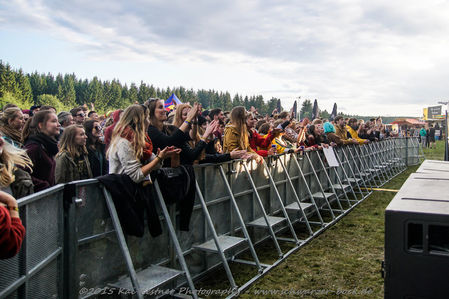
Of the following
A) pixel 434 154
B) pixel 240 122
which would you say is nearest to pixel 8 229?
pixel 240 122

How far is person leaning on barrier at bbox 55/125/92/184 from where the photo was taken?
495 cm

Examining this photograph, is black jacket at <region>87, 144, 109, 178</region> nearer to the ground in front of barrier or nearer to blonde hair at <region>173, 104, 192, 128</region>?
blonde hair at <region>173, 104, 192, 128</region>

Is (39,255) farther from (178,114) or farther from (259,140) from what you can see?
(259,140)

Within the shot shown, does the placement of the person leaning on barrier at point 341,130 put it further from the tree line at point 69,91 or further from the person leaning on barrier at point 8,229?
the tree line at point 69,91

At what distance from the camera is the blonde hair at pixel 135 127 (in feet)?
13.8

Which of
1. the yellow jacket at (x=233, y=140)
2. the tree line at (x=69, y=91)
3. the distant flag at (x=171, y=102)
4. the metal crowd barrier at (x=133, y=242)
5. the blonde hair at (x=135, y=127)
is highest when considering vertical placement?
the tree line at (x=69, y=91)

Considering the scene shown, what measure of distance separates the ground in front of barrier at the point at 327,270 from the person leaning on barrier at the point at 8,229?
335 centimetres

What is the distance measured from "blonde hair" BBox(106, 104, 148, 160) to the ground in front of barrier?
7.35 ft

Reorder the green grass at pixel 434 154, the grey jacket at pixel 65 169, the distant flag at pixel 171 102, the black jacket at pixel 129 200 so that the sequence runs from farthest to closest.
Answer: the green grass at pixel 434 154
the distant flag at pixel 171 102
the grey jacket at pixel 65 169
the black jacket at pixel 129 200

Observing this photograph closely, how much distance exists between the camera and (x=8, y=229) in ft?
6.84

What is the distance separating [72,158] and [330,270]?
162 inches

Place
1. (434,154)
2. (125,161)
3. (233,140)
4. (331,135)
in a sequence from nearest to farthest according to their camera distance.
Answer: (125,161), (233,140), (331,135), (434,154)

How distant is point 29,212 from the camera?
273 centimetres

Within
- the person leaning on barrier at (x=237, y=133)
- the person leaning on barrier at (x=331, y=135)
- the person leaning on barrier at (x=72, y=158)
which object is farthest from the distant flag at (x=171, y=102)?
the person leaning on barrier at (x=72, y=158)
